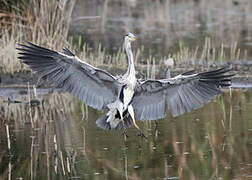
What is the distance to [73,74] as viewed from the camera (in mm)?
8633

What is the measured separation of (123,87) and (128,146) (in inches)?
34.5

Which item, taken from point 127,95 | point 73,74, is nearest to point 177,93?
point 127,95

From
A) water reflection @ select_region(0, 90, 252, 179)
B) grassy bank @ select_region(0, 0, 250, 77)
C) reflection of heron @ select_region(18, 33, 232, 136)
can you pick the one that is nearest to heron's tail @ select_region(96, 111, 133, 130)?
reflection of heron @ select_region(18, 33, 232, 136)

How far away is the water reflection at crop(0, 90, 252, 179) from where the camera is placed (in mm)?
7328

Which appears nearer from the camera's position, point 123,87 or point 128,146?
point 128,146

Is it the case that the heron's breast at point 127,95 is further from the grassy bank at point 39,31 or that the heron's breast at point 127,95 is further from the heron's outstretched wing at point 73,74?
the grassy bank at point 39,31

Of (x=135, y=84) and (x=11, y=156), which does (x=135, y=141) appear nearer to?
(x=135, y=84)

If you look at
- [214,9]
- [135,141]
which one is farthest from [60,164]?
[214,9]

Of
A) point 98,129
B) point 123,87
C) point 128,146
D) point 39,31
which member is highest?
point 39,31

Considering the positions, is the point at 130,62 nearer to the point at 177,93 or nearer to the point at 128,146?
the point at 177,93

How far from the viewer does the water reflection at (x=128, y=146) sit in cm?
733

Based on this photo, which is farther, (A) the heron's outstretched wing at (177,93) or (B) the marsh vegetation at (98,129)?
(A) the heron's outstretched wing at (177,93)

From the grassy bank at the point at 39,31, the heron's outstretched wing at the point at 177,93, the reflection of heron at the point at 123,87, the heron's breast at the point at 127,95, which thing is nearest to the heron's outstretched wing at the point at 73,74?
the reflection of heron at the point at 123,87

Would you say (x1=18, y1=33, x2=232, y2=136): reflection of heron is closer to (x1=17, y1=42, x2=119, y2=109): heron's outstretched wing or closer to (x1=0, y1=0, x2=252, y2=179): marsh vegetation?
(x1=17, y1=42, x2=119, y2=109): heron's outstretched wing
